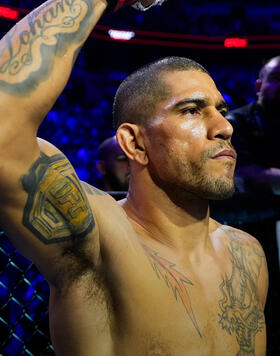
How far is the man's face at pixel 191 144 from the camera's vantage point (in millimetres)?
1273

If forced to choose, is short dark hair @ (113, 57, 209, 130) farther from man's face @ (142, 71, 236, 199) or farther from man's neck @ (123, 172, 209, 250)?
man's neck @ (123, 172, 209, 250)

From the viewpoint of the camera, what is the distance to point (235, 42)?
5.09 meters

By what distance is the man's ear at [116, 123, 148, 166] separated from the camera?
4.53 ft

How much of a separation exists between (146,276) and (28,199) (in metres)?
0.37

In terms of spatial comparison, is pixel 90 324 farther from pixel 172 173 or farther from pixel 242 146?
pixel 242 146

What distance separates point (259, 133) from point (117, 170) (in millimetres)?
845

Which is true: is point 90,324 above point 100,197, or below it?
below

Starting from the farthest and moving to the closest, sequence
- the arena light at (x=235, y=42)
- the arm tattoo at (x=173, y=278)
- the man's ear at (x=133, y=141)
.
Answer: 1. the arena light at (x=235, y=42)
2. the man's ear at (x=133, y=141)
3. the arm tattoo at (x=173, y=278)

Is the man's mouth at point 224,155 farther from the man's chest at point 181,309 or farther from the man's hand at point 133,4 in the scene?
the man's hand at point 133,4

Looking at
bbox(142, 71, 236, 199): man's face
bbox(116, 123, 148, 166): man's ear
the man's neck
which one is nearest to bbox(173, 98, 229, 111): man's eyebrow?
bbox(142, 71, 236, 199): man's face

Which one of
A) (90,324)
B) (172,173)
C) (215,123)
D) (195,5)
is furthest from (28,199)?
(195,5)

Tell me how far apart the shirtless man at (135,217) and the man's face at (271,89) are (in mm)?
958

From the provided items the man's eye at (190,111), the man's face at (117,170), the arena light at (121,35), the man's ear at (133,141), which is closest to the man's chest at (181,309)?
the man's ear at (133,141)

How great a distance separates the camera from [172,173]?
4.29ft
